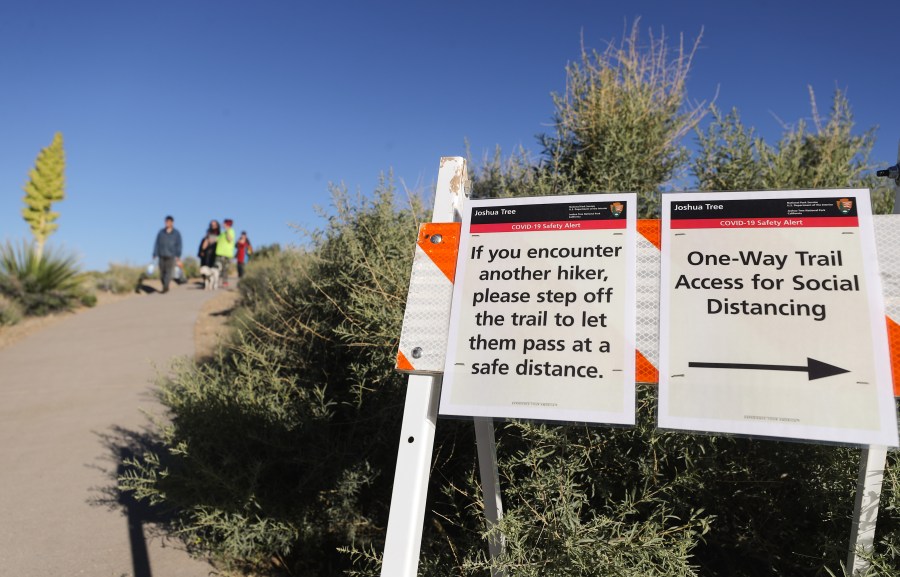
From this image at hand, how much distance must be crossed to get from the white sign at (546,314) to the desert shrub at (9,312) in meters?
12.5

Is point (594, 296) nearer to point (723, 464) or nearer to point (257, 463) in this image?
point (723, 464)

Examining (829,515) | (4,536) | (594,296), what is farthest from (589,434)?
(4,536)

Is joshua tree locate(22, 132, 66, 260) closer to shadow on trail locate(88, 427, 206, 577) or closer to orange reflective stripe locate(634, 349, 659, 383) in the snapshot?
shadow on trail locate(88, 427, 206, 577)

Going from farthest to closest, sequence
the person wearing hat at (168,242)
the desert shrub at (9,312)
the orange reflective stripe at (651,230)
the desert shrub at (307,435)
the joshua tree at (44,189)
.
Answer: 1. the joshua tree at (44,189)
2. the person wearing hat at (168,242)
3. the desert shrub at (9,312)
4. the desert shrub at (307,435)
5. the orange reflective stripe at (651,230)

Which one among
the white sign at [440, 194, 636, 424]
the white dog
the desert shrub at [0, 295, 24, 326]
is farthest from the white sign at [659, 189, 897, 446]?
the white dog

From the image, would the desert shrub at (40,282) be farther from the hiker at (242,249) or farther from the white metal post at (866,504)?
the white metal post at (866,504)

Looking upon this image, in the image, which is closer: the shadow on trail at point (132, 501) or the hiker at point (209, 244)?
the shadow on trail at point (132, 501)

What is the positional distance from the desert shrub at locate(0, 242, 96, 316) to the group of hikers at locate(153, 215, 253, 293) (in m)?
2.10

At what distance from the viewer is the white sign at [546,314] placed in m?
1.94

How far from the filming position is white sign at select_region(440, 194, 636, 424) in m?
1.94

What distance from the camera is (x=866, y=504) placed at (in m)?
2.09

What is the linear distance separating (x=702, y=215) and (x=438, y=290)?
920 mm

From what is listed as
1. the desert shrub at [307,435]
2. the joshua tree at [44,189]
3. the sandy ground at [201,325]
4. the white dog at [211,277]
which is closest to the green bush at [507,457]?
the desert shrub at [307,435]

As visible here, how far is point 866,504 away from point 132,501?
17.0 feet
